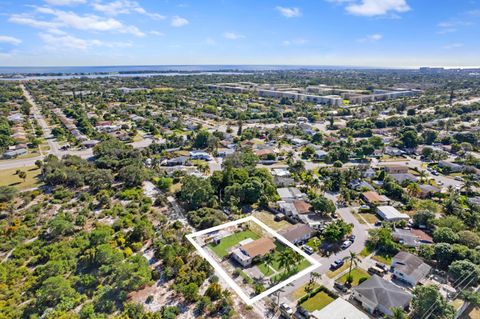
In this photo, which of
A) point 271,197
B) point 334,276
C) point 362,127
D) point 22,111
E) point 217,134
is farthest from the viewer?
point 22,111

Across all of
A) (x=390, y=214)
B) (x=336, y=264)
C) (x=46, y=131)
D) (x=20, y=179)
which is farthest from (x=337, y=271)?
(x=46, y=131)

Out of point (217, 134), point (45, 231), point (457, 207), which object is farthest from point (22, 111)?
point (457, 207)

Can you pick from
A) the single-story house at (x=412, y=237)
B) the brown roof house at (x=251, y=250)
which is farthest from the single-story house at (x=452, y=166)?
the brown roof house at (x=251, y=250)

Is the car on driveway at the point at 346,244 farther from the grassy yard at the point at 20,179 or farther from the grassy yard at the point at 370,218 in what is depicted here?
the grassy yard at the point at 20,179

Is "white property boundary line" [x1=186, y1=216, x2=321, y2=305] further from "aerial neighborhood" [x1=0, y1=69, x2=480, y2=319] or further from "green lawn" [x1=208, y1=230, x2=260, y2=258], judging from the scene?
"green lawn" [x1=208, y1=230, x2=260, y2=258]

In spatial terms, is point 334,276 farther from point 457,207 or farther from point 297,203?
point 457,207
